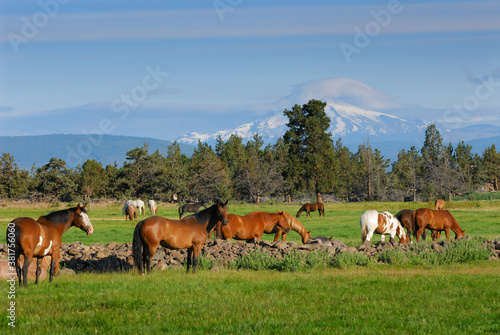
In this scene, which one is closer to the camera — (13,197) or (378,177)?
(13,197)

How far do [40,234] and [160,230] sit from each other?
3100 millimetres

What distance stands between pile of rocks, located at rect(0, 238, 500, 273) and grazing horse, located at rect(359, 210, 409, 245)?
2.37m

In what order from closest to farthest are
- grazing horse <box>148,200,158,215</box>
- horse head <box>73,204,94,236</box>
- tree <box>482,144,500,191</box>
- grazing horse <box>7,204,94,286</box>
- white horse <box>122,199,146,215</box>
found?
grazing horse <box>7,204,94,286</box> → horse head <box>73,204,94,236</box> → white horse <box>122,199,146,215</box> → grazing horse <box>148,200,158,215</box> → tree <box>482,144,500,191</box>

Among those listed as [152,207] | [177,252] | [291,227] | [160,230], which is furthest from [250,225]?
[152,207]

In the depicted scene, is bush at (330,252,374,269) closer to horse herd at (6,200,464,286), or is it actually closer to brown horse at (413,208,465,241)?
horse herd at (6,200,464,286)

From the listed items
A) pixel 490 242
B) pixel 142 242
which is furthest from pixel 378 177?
pixel 142 242

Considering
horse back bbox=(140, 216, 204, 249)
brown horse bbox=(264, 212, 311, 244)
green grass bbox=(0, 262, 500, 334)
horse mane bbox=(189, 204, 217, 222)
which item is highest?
horse mane bbox=(189, 204, 217, 222)

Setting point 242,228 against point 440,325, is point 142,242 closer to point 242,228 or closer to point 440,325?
point 242,228

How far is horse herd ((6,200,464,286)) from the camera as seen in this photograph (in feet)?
37.4

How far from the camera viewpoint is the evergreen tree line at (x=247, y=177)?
69875 millimetres

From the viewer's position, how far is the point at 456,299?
1038 centimetres

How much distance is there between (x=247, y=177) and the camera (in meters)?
76.8

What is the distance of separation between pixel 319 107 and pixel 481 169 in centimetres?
5223

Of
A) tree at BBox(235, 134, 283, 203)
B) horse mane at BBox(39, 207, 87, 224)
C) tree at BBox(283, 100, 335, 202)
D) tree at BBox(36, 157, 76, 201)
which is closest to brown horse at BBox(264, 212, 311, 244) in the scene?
horse mane at BBox(39, 207, 87, 224)
